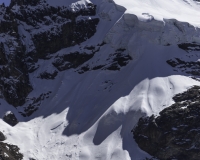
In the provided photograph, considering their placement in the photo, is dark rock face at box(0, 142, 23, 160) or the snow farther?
the snow

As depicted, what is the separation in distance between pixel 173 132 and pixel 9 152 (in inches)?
1078

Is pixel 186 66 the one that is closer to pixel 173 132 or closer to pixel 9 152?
pixel 173 132

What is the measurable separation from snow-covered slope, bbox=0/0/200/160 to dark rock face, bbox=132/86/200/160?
1660 mm

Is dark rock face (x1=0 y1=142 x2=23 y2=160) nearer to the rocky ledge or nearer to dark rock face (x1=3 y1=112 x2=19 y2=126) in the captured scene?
the rocky ledge

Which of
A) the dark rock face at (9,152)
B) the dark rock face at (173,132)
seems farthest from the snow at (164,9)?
the dark rock face at (9,152)

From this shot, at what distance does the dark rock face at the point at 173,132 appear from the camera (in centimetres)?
9500

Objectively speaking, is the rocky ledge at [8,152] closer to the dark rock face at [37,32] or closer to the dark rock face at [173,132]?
the dark rock face at [37,32]

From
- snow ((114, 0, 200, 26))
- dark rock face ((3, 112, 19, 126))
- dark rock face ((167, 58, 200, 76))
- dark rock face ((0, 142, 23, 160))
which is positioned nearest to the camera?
dark rock face ((0, 142, 23, 160))

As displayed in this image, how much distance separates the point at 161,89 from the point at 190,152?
45.2 feet

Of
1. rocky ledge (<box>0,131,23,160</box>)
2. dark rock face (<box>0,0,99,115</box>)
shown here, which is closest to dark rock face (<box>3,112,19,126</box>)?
rocky ledge (<box>0,131,23,160</box>)

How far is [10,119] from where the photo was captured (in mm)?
105875

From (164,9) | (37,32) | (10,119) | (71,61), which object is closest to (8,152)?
(10,119)

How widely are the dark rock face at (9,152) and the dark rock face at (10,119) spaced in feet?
26.6

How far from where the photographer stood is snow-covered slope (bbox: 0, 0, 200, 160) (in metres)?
99.4
